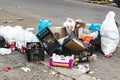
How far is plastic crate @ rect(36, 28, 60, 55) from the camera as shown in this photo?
5.49 metres

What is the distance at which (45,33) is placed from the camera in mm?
5629

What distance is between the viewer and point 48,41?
560 cm

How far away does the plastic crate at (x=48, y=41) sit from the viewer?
5492mm

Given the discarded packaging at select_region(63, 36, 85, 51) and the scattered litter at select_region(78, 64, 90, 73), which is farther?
the discarded packaging at select_region(63, 36, 85, 51)

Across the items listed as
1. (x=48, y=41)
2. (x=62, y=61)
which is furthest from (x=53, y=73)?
(x=48, y=41)

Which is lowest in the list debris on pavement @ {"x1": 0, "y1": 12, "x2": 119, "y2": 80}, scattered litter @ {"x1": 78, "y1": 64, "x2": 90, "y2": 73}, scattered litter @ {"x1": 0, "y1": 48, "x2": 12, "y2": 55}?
scattered litter @ {"x1": 78, "y1": 64, "x2": 90, "y2": 73}

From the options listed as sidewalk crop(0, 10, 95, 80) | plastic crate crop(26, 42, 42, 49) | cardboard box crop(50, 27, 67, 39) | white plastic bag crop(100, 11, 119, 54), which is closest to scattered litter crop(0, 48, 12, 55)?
sidewalk crop(0, 10, 95, 80)

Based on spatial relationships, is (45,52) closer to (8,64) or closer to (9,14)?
(8,64)

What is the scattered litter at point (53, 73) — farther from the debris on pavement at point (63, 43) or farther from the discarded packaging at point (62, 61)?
the discarded packaging at point (62, 61)

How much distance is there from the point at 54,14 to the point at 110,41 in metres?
5.28

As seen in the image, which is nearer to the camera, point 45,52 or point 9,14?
point 45,52

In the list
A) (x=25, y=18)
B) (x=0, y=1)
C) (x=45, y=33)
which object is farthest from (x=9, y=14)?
(x=45, y=33)

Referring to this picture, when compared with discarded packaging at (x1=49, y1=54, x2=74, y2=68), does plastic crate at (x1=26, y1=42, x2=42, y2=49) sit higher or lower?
higher

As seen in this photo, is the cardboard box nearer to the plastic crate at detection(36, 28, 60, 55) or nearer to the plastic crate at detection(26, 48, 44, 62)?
the plastic crate at detection(36, 28, 60, 55)
